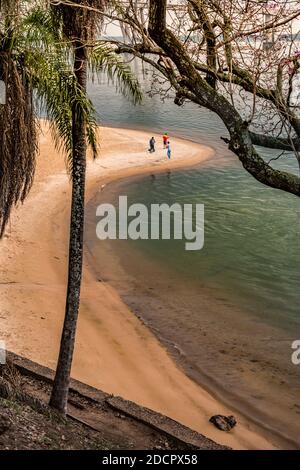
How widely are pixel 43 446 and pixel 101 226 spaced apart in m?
21.9

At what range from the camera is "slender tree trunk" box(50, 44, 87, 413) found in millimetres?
9937

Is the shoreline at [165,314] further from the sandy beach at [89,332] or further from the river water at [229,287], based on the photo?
the sandy beach at [89,332]

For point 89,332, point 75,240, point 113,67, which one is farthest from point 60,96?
point 89,332

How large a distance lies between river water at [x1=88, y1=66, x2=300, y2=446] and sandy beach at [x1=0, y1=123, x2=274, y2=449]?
73 centimetres

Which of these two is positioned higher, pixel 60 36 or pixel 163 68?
pixel 60 36

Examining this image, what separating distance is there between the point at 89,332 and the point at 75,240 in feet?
27.5

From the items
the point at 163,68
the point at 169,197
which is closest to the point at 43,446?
the point at 163,68

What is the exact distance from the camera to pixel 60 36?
32.9 feet

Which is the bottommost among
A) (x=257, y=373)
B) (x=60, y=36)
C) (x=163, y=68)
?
(x=257, y=373)

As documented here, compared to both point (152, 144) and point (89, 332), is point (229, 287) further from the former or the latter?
point (152, 144)

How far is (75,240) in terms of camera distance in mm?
10328

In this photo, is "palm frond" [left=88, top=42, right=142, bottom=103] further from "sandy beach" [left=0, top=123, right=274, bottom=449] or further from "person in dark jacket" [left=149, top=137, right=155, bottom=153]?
"person in dark jacket" [left=149, top=137, right=155, bottom=153]

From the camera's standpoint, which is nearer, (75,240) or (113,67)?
(75,240)
